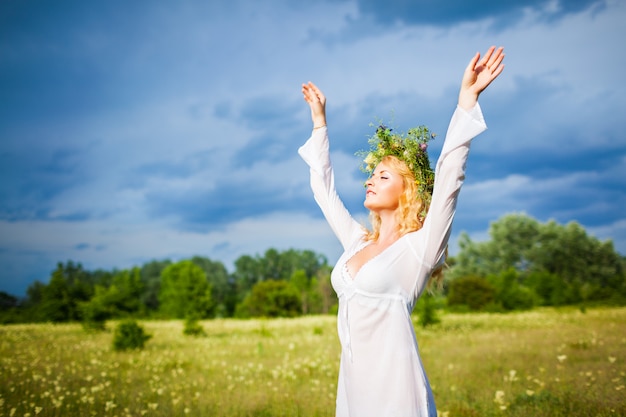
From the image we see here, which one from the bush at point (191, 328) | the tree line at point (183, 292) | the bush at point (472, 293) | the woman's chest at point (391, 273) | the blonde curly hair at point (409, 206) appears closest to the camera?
the woman's chest at point (391, 273)

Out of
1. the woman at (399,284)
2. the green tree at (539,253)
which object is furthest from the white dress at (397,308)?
the green tree at (539,253)

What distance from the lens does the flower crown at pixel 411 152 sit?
304 centimetres

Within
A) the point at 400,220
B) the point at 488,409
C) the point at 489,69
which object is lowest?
the point at 488,409

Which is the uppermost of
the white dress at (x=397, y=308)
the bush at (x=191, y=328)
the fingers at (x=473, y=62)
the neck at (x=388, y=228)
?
the fingers at (x=473, y=62)

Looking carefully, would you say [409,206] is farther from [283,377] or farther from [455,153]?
[283,377]

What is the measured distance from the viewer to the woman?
2.46 metres

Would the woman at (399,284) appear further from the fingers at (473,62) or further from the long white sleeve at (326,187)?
the long white sleeve at (326,187)

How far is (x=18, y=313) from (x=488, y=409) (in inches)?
1081

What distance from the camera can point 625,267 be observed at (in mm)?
41562

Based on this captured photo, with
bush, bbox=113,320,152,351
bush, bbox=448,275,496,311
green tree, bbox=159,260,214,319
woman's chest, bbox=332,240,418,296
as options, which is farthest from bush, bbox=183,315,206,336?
bush, bbox=448,275,496,311

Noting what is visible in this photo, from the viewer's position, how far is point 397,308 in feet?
8.48

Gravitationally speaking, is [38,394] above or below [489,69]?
below

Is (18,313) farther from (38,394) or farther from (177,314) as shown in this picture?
(38,394)

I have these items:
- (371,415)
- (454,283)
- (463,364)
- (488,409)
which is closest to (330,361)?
(463,364)
